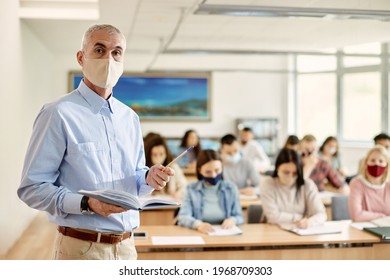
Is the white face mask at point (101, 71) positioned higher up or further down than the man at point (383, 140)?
higher up

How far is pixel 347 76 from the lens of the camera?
9.42 m

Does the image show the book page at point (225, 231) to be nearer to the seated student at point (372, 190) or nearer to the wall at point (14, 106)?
the seated student at point (372, 190)

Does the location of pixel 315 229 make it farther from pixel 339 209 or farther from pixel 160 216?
pixel 160 216

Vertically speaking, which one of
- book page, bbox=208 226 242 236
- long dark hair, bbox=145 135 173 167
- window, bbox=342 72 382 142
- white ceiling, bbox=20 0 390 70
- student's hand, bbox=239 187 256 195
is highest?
white ceiling, bbox=20 0 390 70

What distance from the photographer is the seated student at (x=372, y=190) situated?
158 inches

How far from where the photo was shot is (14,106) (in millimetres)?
5410

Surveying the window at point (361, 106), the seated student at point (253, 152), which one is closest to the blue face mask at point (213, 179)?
the seated student at point (253, 152)

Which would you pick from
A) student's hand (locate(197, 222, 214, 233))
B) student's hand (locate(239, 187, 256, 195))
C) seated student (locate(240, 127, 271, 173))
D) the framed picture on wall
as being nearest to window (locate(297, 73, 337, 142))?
the framed picture on wall

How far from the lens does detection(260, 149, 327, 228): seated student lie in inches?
157

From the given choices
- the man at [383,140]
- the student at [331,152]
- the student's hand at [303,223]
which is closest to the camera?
the student's hand at [303,223]

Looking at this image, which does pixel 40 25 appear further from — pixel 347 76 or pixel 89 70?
pixel 347 76

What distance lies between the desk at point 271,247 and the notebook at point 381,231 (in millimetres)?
35

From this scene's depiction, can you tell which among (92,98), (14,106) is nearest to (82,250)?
(92,98)

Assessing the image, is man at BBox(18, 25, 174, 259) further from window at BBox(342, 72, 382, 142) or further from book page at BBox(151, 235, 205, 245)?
window at BBox(342, 72, 382, 142)
